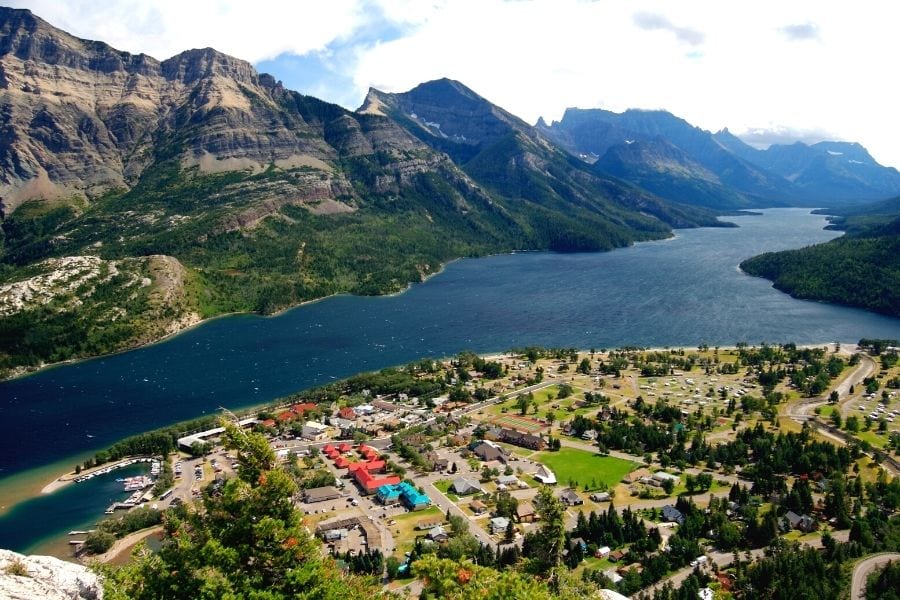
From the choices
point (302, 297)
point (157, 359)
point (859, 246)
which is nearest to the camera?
point (157, 359)

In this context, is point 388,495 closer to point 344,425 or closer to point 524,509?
point 524,509

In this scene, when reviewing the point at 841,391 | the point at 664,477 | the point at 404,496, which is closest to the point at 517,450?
the point at 664,477

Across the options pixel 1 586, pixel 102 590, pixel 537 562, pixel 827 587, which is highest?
pixel 1 586

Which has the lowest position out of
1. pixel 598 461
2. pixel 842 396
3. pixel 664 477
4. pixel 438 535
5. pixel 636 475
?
pixel 636 475

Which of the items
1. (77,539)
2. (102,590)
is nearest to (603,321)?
(77,539)

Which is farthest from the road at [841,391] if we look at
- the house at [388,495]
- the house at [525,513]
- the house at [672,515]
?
the house at [388,495]

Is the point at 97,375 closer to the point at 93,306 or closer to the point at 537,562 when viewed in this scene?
the point at 93,306

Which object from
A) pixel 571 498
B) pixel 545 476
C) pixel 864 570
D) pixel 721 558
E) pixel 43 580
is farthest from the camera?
pixel 545 476
